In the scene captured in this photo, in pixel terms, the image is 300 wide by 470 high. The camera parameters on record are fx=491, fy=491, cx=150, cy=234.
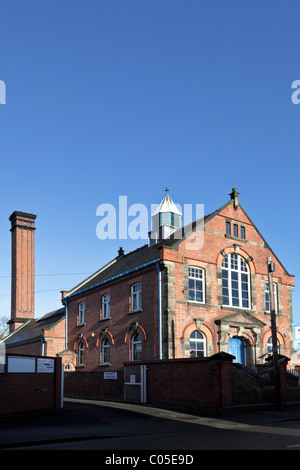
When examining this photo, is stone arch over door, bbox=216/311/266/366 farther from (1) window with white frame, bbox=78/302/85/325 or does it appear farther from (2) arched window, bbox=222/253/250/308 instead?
(1) window with white frame, bbox=78/302/85/325

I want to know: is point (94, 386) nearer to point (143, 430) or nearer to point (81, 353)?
point (81, 353)

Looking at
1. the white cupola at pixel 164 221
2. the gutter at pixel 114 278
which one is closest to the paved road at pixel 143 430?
the gutter at pixel 114 278

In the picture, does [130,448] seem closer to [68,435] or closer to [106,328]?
[68,435]

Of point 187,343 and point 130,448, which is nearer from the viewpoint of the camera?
point 130,448

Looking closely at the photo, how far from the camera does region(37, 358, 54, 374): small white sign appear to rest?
20688 mm

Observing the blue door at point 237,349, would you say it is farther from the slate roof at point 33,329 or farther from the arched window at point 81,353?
the slate roof at point 33,329

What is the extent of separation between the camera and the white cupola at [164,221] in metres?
36.0

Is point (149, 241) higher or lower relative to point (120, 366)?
higher

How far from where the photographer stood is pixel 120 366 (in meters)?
29.9

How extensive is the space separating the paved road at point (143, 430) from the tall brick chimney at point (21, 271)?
102 feet

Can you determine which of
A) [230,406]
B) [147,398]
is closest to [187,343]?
[147,398]

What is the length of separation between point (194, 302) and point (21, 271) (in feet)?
93.6

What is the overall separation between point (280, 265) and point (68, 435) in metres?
22.9
